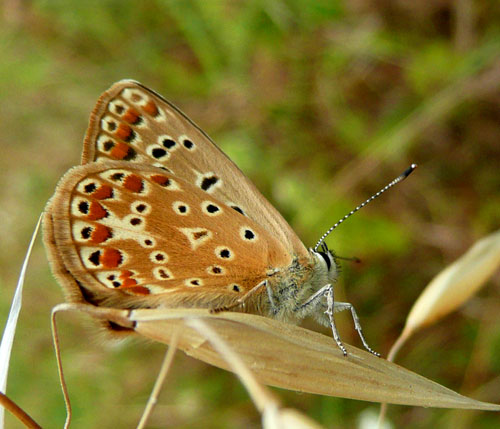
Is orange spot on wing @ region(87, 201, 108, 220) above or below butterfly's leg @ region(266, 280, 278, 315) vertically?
above

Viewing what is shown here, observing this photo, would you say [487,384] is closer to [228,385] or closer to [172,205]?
[228,385]

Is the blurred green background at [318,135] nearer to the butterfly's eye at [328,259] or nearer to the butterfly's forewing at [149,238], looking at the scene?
the butterfly's eye at [328,259]

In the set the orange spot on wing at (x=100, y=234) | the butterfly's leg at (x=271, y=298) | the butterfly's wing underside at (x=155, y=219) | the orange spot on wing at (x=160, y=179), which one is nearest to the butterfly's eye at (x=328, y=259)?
the butterfly's wing underside at (x=155, y=219)

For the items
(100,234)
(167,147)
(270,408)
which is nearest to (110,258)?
(100,234)

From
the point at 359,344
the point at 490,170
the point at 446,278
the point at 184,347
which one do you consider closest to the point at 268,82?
the point at 490,170

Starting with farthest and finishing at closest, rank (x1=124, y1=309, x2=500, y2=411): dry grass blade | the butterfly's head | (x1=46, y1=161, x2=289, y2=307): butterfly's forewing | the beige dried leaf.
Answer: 1. the butterfly's head
2. (x1=46, y1=161, x2=289, y2=307): butterfly's forewing
3. the beige dried leaf
4. (x1=124, y1=309, x2=500, y2=411): dry grass blade

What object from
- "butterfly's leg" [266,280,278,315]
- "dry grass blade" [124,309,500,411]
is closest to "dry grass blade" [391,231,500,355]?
"dry grass blade" [124,309,500,411]

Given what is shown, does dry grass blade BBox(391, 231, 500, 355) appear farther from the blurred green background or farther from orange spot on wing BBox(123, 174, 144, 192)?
the blurred green background
